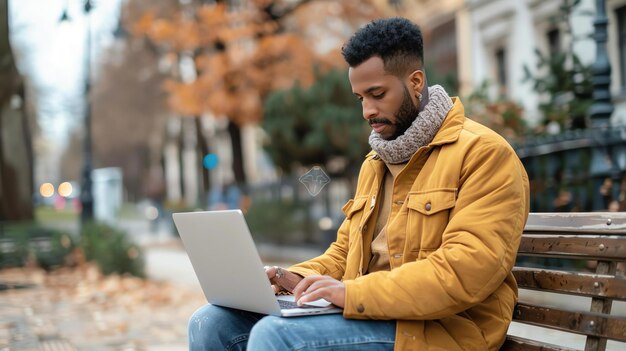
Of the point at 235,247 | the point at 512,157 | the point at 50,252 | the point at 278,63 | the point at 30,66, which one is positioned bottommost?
the point at 50,252

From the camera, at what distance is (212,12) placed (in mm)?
20547

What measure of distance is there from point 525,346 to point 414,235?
0.57 meters

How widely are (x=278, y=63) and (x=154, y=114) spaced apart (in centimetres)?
2176

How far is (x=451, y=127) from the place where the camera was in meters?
3.05

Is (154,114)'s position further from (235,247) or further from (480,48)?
(235,247)

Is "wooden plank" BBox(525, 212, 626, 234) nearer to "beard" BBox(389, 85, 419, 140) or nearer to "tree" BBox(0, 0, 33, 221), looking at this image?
"beard" BBox(389, 85, 419, 140)

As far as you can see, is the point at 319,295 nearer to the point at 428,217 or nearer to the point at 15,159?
the point at 428,217

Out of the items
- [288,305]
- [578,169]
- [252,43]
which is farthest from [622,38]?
[288,305]

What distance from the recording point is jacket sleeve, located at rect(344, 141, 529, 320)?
2.74 m

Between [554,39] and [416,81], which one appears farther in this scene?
[554,39]

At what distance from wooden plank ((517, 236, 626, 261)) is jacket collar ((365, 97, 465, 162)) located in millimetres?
569

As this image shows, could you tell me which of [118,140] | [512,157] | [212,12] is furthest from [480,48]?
[118,140]

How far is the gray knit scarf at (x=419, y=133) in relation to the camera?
120 inches

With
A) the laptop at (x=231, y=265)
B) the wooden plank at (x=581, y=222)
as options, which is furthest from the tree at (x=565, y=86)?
the laptop at (x=231, y=265)
